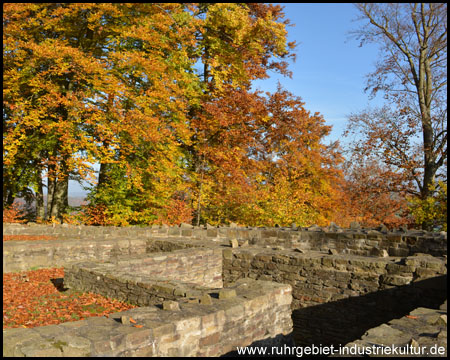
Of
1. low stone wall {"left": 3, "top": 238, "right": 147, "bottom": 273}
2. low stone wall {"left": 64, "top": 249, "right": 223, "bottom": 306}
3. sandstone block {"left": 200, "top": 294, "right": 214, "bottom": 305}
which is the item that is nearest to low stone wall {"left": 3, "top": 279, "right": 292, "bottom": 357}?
sandstone block {"left": 200, "top": 294, "right": 214, "bottom": 305}

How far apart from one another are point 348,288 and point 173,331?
5402mm

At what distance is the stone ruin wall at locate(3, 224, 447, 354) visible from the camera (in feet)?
24.6

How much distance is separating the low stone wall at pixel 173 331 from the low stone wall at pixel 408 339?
194 cm

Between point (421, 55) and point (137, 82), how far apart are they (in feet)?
50.2

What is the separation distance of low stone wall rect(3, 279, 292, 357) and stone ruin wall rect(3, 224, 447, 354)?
0.39 metres

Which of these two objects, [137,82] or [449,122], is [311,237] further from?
[137,82]

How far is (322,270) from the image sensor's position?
887cm

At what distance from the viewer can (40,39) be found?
1752cm

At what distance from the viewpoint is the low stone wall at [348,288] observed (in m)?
7.55

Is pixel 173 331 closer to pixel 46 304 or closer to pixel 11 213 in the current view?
pixel 46 304

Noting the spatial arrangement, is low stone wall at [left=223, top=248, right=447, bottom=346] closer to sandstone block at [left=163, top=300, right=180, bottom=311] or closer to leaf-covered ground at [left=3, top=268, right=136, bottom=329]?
leaf-covered ground at [left=3, top=268, right=136, bottom=329]

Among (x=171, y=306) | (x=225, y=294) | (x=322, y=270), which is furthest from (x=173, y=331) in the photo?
(x=322, y=270)

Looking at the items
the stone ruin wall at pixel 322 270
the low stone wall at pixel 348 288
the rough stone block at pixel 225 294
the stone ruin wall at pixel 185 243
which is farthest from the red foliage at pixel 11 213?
the rough stone block at pixel 225 294

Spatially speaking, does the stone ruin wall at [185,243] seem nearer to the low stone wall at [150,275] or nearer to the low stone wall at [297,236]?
the low stone wall at [297,236]
